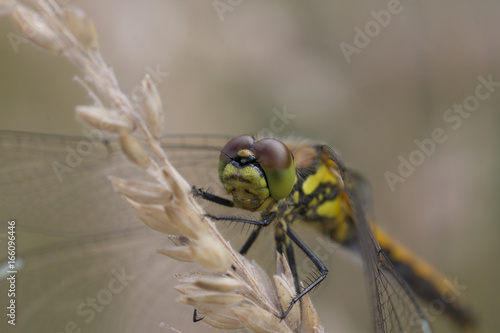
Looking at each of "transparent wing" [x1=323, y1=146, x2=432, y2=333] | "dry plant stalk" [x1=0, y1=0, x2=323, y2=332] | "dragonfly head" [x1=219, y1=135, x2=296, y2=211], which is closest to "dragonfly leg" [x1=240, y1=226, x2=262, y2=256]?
"dragonfly head" [x1=219, y1=135, x2=296, y2=211]

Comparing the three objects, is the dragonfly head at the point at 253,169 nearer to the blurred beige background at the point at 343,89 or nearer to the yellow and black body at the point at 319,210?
the yellow and black body at the point at 319,210

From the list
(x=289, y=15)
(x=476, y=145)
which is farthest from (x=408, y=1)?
(x=476, y=145)

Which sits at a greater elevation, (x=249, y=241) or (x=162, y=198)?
(x=162, y=198)

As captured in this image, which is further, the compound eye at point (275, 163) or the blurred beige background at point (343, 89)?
the blurred beige background at point (343, 89)

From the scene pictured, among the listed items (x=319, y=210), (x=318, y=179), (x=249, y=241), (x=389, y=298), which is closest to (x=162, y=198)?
(x=389, y=298)

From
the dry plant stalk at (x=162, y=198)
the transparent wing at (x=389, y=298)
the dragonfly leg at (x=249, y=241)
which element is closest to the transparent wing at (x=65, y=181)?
the dragonfly leg at (x=249, y=241)

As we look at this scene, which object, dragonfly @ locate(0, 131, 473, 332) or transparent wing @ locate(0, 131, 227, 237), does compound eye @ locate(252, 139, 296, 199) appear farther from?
transparent wing @ locate(0, 131, 227, 237)

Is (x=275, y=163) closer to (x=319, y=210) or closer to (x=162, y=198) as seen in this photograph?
(x=162, y=198)
